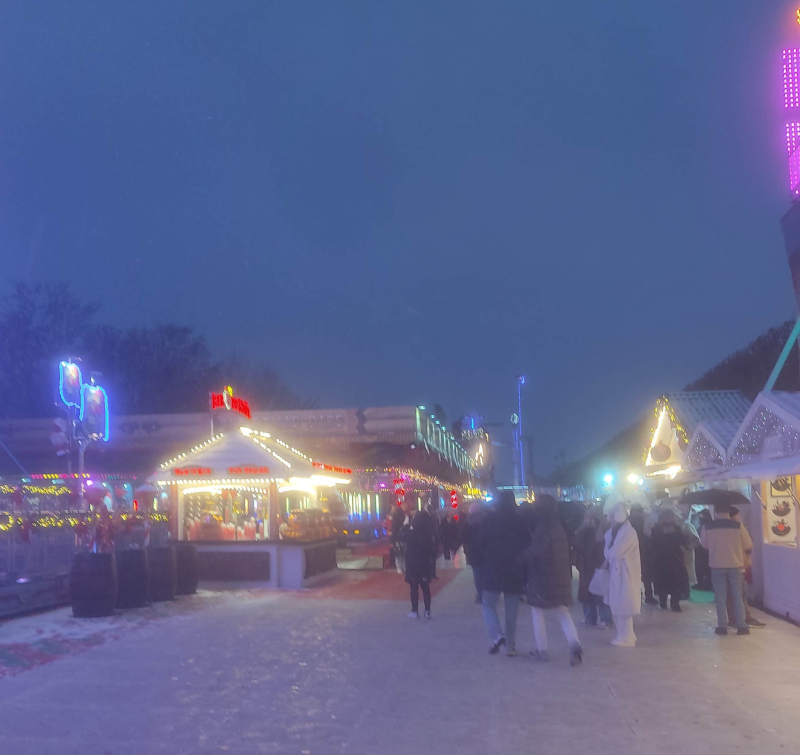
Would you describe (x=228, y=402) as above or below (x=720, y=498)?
above

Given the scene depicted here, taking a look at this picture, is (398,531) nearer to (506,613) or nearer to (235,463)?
(235,463)

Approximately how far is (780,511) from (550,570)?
20.0 feet

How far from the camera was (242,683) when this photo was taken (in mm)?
8070

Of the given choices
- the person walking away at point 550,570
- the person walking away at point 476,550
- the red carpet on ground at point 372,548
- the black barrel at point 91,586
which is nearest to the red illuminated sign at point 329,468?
the person walking away at point 476,550

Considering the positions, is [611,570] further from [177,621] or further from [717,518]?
[177,621]

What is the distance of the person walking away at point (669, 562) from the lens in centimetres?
1330

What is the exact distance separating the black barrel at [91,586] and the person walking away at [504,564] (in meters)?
6.25

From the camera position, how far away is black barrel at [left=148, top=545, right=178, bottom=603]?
47.1 feet

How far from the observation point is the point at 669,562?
13.4m

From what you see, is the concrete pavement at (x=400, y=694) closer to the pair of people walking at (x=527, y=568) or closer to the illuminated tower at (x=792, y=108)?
the pair of people walking at (x=527, y=568)

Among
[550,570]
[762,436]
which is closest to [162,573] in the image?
[550,570]

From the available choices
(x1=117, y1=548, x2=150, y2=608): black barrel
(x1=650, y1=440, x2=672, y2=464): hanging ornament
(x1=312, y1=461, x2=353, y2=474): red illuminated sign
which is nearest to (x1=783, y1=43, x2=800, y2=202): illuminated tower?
(x1=650, y1=440, x2=672, y2=464): hanging ornament

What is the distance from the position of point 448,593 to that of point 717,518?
6.65 m

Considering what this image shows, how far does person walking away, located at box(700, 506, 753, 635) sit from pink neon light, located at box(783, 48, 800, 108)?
7756 mm
